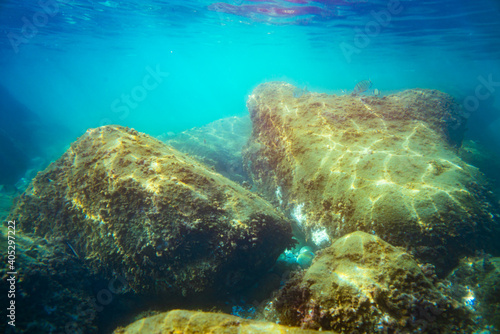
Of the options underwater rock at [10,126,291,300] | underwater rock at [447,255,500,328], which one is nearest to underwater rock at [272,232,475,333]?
underwater rock at [447,255,500,328]

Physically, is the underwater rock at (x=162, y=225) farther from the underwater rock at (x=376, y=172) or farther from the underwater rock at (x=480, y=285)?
the underwater rock at (x=480, y=285)

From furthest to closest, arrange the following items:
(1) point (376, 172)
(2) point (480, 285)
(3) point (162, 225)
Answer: (1) point (376, 172), (3) point (162, 225), (2) point (480, 285)

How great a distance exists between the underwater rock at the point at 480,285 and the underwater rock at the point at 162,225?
248 centimetres

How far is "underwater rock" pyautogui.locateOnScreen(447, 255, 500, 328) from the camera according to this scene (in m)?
2.71

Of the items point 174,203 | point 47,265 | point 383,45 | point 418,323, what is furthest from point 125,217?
point 383,45

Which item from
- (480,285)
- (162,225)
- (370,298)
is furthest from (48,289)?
(480,285)

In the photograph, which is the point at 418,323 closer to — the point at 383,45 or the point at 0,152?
the point at 0,152

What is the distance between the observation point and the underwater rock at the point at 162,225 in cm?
343

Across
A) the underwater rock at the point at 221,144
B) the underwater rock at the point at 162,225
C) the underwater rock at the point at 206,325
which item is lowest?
the underwater rock at the point at 206,325

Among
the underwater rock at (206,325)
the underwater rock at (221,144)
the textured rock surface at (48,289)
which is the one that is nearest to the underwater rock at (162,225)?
the textured rock surface at (48,289)

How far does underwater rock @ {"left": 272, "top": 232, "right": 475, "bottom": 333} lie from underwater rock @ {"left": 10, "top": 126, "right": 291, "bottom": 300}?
1.10 m

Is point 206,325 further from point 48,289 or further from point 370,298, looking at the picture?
point 48,289

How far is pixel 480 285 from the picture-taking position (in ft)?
9.62

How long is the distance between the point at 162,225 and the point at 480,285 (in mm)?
4575
